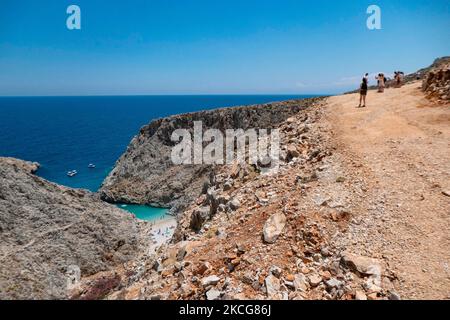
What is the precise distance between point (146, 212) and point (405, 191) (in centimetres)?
4635

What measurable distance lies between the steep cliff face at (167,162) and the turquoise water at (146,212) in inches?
47.5

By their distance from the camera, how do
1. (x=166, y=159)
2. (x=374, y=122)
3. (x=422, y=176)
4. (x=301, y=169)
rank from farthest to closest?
1. (x=166, y=159)
2. (x=374, y=122)
3. (x=301, y=169)
4. (x=422, y=176)

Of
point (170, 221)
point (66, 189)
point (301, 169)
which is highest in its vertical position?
point (301, 169)

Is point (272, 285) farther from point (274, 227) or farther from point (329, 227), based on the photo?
point (329, 227)

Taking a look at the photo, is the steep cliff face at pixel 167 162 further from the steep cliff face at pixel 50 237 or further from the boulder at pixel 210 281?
the boulder at pixel 210 281

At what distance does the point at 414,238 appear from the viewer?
340 inches

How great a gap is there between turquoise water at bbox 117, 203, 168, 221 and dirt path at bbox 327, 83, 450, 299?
121ft

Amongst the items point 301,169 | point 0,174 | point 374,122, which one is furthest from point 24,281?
point 374,122

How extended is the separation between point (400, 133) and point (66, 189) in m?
32.9

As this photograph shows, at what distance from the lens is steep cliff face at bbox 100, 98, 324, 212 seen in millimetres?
54219

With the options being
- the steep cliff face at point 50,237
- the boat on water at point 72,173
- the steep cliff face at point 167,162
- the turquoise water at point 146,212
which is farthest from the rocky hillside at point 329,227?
the boat on water at point 72,173

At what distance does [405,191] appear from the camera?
35.0 ft

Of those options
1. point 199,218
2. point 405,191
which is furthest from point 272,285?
point 199,218

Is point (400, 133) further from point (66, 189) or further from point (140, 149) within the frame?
point (140, 149)
